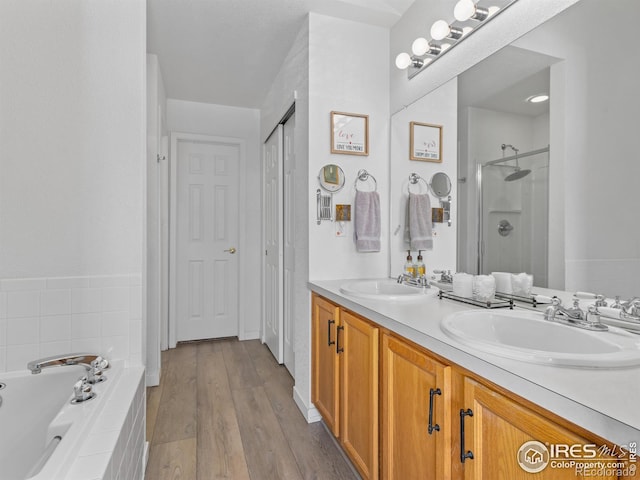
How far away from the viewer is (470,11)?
1554 mm

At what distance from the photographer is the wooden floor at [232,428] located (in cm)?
167

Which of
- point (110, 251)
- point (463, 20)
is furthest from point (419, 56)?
point (110, 251)

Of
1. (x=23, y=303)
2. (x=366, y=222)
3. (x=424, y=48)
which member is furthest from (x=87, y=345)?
(x=424, y=48)

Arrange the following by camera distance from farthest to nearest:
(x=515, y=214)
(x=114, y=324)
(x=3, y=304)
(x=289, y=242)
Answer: (x=289, y=242)
(x=114, y=324)
(x=3, y=304)
(x=515, y=214)

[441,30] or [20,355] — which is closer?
[20,355]

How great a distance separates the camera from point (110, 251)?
5.42 ft

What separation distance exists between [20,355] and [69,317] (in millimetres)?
244

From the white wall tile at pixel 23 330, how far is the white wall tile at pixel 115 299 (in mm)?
280

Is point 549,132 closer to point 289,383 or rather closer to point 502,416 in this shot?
point 502,416

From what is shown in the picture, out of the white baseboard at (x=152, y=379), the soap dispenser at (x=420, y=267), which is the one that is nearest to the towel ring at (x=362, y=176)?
the soap dispenser at (x=420, y=267)

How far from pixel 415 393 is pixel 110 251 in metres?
1.45

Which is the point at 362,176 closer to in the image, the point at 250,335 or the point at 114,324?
the point at 114,324

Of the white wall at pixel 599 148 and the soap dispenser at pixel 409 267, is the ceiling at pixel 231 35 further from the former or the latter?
the soap dispenser at pixel 409 267

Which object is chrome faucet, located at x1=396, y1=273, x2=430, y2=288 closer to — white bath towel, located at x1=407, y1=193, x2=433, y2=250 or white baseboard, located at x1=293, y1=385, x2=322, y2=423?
white bath towel, located at x1=407, y1=193, x2=433, y2=250
